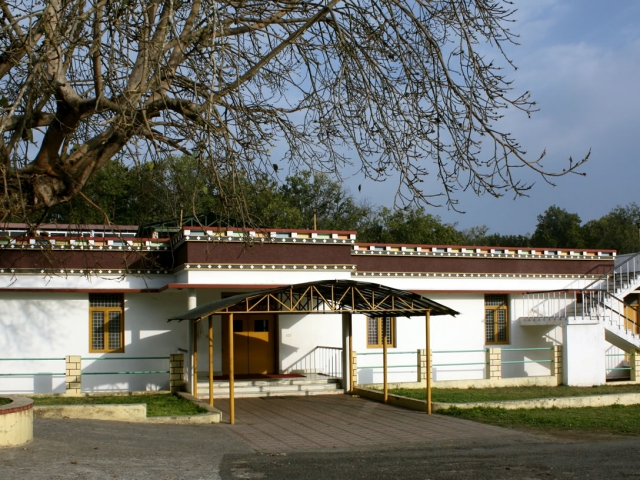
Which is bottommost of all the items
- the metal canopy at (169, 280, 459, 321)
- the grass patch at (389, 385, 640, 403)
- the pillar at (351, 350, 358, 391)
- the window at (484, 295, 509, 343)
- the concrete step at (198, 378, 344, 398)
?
the grass patch at (389, 385, 640, 403)

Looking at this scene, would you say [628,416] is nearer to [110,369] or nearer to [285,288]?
[285,288]

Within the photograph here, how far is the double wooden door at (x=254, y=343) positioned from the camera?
75.1ft

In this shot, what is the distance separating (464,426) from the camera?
1536 cm

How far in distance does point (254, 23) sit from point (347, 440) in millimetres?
7471

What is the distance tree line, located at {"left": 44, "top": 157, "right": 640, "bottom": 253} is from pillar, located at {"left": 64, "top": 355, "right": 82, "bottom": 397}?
11.7 ft

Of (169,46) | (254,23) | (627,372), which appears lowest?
(627,372)

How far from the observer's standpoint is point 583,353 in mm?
23516

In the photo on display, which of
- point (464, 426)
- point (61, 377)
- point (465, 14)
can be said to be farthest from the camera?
point (61, 377)

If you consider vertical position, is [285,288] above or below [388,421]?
above

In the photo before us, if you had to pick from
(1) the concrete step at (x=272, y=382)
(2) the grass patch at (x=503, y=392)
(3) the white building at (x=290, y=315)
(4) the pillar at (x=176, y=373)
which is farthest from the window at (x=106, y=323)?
(2) the grass patch at (x=503, y=392)

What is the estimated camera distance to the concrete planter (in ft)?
35.0

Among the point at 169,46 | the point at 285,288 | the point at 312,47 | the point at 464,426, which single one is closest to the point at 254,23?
the point at 312,47

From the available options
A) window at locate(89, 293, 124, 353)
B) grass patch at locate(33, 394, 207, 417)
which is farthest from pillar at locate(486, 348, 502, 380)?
window at locate(89, 293, 124, 353)

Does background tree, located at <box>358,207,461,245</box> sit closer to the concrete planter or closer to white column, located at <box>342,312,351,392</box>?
white column, located at <box>342,312,351,392</box>
